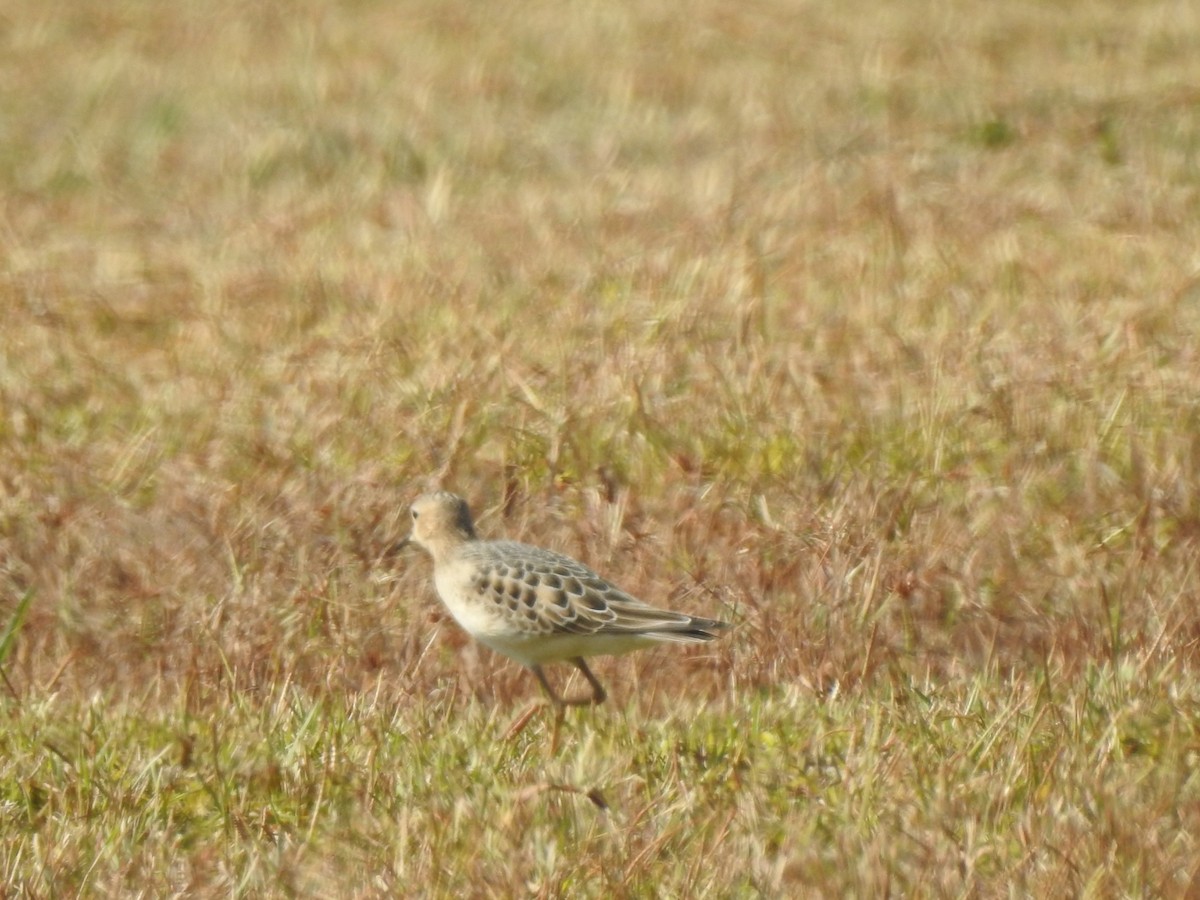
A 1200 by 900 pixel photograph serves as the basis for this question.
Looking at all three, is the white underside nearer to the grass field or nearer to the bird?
the bird

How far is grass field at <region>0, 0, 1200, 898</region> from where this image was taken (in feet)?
14.4

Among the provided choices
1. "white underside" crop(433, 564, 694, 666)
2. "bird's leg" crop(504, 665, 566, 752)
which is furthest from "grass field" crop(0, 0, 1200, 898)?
"white underside" crop(433, 564, 694, 666)

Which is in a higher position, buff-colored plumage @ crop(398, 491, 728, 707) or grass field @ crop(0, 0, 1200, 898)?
buff-colored plumage @ crop(398, 491, 728, 707)

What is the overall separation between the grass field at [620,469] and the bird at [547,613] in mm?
200

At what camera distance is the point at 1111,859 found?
3969 millimetres

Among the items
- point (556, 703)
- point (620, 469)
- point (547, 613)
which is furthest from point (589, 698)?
point (620, 469)

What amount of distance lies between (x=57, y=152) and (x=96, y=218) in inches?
54.0

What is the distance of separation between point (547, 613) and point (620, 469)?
71.9 inches

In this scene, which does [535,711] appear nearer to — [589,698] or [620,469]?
[589,698]

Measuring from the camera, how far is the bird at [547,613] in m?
5.05

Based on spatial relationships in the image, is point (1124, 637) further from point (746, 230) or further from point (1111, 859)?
point (746, 230)

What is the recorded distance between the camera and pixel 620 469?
6.85m

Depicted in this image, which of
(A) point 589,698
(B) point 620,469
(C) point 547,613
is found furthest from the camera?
(B) point 620,469

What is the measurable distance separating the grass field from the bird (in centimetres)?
20
